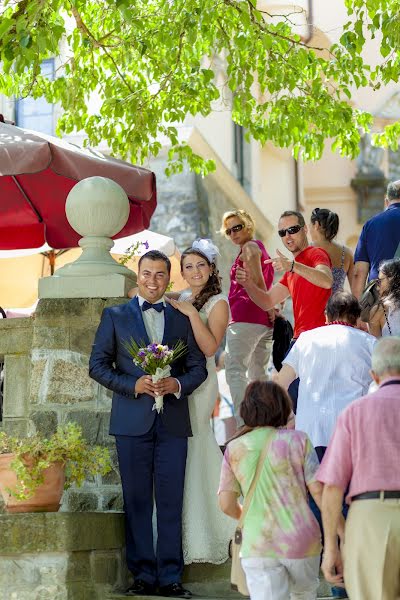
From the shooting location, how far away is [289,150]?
29.6 meters

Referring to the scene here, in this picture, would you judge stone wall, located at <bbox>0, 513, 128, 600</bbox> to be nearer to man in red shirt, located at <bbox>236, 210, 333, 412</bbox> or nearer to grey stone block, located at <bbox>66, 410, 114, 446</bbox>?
grey stone block, located at <bbox>66, 410, 114, 446</bbox>

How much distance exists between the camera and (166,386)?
7523mm

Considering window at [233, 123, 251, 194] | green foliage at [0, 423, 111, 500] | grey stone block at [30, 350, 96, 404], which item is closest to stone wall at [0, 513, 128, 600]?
green foliage at [0, 423, 111, 500]

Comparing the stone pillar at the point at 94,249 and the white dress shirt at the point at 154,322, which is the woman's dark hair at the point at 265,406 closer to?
the white dress shirt at the point at 154,322

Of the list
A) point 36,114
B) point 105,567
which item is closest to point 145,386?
point 105,567

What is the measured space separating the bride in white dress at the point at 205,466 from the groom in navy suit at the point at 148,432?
15 centimetres

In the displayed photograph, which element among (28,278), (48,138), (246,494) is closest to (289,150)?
(28,278)

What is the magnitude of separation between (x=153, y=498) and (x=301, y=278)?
1.99 m

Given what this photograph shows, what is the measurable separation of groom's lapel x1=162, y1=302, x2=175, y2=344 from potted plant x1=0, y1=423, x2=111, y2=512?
0.85 m

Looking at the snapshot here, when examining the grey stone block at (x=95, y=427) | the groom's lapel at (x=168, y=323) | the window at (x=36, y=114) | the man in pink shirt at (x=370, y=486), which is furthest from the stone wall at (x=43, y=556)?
the window at (x=36, y=114)

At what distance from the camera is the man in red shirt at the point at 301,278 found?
844 cm

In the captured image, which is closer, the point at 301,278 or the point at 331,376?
the point at 331,376

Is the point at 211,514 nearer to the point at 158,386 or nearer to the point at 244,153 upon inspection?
the point at 158,386

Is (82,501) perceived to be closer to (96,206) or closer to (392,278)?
(96,206)
